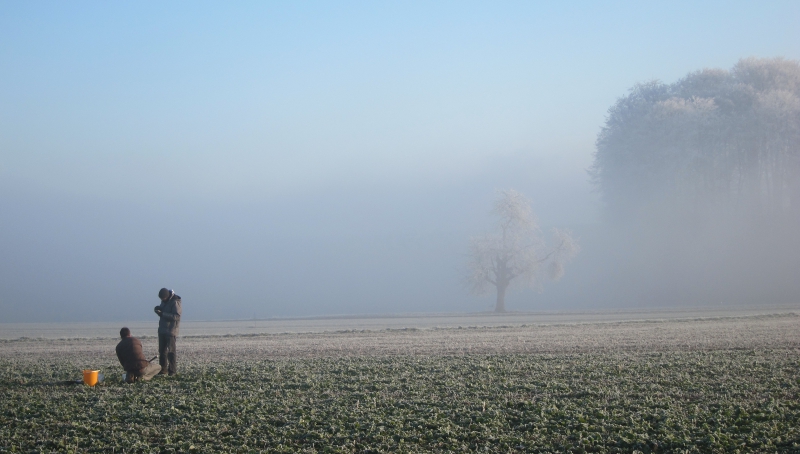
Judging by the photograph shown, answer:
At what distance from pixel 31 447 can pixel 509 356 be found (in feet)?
40.2

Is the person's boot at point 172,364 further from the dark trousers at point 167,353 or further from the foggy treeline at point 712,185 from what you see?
the foggy treeline at point 712,185

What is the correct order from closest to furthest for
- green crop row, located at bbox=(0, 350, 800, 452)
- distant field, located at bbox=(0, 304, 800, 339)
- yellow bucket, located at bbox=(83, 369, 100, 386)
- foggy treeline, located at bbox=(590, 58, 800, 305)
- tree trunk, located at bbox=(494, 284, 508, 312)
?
green crop row, located at bbox=(0, 350, 800, 452) < yellow bucket, located at bbox=(83, 369, 100, 386) < distant field, located at bbox=(0, 304, 800, 339) < tree trunk, located at bbox=(494, 284, 508, 312) < foggy treeline, located at bbox=(590, 58, 800, 305)

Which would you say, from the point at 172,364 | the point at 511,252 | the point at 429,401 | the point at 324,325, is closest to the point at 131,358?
the point at 172,364

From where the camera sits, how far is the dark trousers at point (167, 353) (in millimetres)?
14938

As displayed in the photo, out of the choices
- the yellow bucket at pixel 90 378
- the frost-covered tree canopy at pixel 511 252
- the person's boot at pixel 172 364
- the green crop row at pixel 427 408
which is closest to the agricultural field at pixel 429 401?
the green crop row at pixel 427 408

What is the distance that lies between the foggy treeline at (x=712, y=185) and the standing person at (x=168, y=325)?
188 feet

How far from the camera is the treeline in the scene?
221 feet

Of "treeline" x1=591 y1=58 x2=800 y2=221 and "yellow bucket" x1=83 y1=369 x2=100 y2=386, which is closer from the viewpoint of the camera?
"yellow bucket" x1=83 y1=369 x2=100 y2=386

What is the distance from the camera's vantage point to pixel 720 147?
69438mm

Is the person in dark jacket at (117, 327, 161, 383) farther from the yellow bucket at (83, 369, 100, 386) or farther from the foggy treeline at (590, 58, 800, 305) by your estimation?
the foggy treeline at (590, 58, 800, 305)

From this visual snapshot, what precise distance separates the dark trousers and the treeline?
63647 mm

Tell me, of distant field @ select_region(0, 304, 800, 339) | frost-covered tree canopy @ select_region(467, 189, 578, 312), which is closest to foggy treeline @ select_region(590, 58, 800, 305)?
frost-covered tree canopy @ select_region(467, 189, 578, 312)

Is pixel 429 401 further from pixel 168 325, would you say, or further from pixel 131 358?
pixel 131 358

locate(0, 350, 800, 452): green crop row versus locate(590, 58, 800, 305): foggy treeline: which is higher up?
locate(590, 58, 800, 305): foggy treeline
